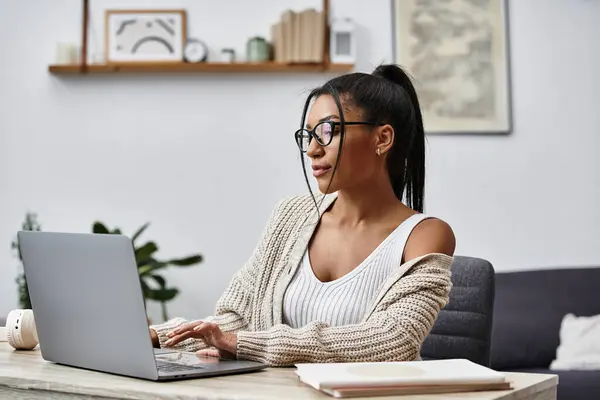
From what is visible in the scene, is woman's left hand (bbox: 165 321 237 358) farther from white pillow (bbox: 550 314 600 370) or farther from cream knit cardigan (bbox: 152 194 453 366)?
white pillow (bbox: 550 314 600 370)

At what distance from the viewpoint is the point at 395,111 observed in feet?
6.20

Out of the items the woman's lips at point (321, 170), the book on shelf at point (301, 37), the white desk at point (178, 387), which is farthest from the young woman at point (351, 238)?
the book on shelf at point (301, 37)

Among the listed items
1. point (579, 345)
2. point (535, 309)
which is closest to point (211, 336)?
point (579, 345)

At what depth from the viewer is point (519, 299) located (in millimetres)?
3990

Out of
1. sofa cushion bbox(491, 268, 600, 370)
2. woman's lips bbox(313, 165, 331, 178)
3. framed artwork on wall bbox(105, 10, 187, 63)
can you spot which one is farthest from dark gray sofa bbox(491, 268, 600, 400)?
woman's lips bbox(313, 165, 331, 178)

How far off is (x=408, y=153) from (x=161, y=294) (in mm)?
2192

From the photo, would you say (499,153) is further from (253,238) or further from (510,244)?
(253,238)

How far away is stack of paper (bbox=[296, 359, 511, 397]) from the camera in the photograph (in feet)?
3.88

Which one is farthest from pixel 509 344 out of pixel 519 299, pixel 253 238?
pixel 253 238

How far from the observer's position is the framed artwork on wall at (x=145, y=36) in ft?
13.8

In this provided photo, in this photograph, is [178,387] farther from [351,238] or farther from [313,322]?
[351,238]

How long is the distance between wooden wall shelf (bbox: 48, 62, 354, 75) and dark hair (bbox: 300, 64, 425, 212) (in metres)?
2.22

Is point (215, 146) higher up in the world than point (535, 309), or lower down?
higher up

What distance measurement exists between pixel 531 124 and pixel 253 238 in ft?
4.50
